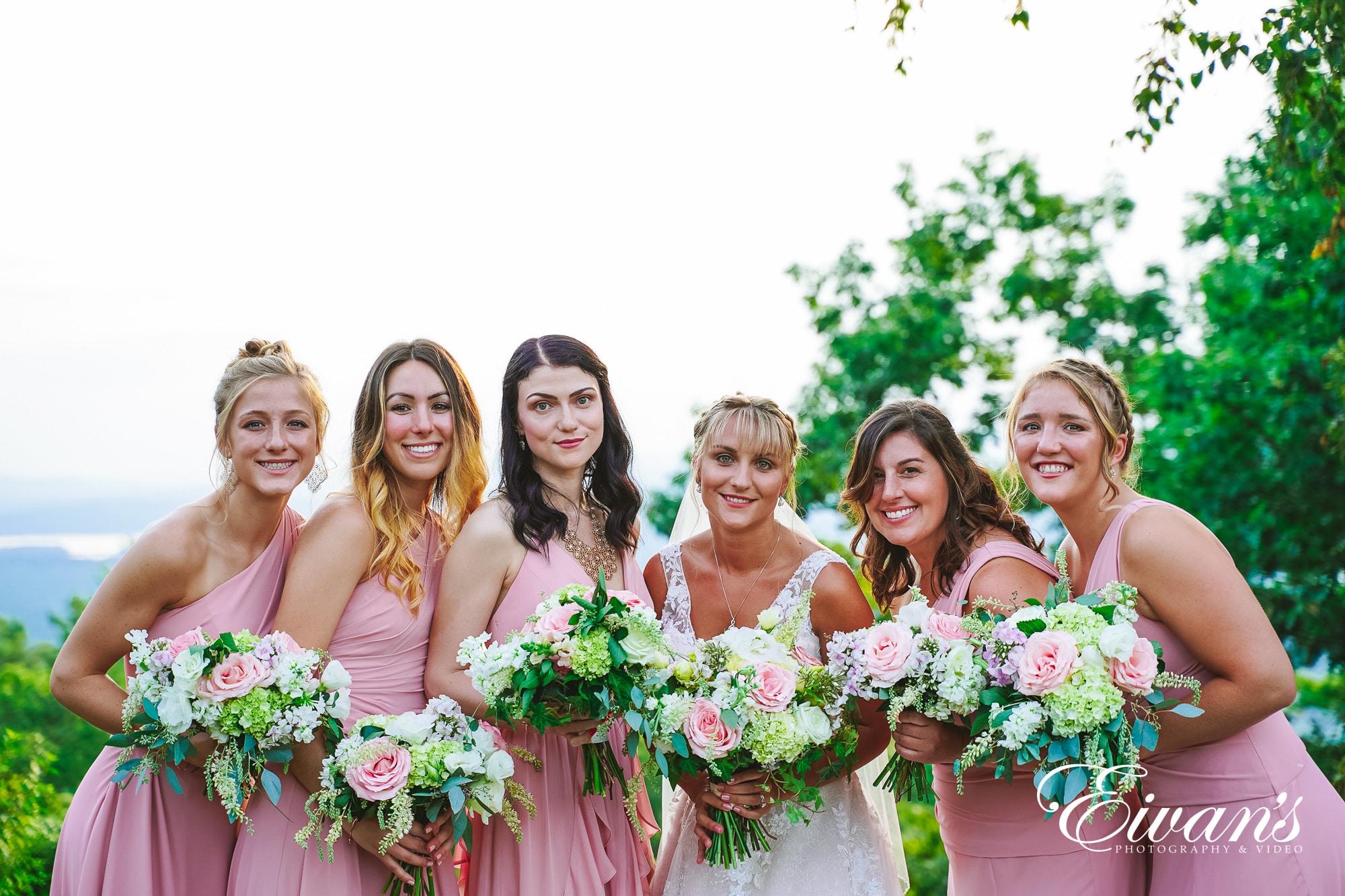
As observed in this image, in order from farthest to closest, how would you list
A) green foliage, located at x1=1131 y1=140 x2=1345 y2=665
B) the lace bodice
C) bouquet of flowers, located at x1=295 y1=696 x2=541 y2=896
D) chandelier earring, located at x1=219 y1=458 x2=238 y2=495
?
green foliage, located at x1=1131 y1=140 x2=1345 y2=665 < the lace bodice < chandelier earring, located at x1=219 y1=458 x2=238 y2=495 < bouquet of flowers, located at x1=295 y1=696 x2=541 y2=896

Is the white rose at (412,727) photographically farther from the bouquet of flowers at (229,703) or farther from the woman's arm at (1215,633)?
the woman's arm at (1215,633)

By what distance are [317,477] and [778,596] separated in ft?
8.08

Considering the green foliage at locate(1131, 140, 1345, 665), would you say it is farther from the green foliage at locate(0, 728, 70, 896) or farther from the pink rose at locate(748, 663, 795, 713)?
the green foliage at locate(0, 728, 70, 896)

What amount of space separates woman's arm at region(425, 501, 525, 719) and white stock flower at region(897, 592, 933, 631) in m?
1.78

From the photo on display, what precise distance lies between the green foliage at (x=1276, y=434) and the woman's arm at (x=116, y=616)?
10982 mm

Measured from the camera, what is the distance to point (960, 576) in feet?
15.6

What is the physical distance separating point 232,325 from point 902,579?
24.4ft

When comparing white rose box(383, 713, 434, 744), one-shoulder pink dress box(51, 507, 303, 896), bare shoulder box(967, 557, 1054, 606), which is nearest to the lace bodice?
bare shoulder box(967, 557, 1054, 606)

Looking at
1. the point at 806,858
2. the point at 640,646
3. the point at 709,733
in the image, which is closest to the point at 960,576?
the point at 806,858

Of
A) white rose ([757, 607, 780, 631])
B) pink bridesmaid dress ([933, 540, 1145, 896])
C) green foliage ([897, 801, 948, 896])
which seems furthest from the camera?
green foliage ([897, 801, 948, 896])

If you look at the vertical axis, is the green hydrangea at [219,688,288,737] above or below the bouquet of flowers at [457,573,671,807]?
below

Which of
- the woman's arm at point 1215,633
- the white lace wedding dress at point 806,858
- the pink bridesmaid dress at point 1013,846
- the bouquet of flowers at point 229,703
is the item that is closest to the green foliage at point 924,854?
the white lace wedding dress at point 806,858

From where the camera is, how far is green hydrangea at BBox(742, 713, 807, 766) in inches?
151

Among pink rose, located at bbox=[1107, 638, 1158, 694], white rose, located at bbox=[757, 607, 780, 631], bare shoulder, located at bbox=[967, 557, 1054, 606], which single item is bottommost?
pink rose, located at bbox=[1107, 638, 1158, 694]
